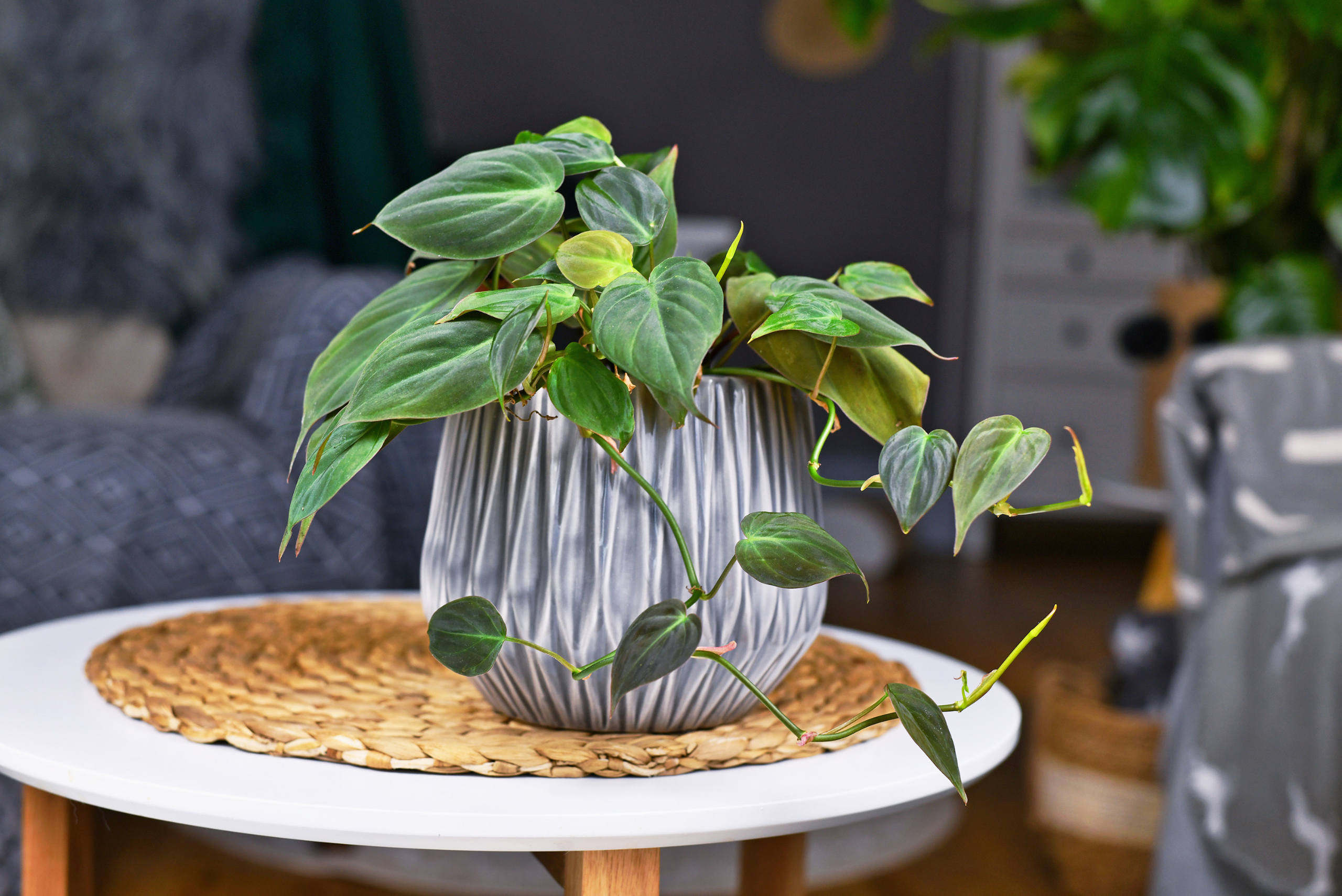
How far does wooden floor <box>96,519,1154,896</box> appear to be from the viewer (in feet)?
3.96

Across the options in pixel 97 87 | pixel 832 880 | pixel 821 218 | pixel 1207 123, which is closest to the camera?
pixel 832 880

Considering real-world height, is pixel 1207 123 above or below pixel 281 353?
above

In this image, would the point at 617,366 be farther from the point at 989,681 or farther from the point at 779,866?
the point at 779,866

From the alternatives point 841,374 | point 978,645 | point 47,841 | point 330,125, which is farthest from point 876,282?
point 978,645

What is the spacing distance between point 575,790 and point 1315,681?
839 mm

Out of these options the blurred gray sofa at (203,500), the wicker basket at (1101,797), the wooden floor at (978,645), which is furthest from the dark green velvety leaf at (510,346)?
the wicker basket at (1101,797)

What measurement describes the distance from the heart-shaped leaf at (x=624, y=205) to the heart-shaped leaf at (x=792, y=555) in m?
0.11

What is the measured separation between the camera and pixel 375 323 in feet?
1.43

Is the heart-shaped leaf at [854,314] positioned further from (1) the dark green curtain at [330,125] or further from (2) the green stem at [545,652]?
(1) the dark green curtain at [330,125]

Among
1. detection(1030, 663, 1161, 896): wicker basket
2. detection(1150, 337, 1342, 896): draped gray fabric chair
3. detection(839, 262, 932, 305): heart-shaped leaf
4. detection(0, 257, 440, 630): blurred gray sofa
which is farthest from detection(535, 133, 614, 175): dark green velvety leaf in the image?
detection(1030, 663, 1161, 896): wicker basket

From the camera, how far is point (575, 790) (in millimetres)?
385

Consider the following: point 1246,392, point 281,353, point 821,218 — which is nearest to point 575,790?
point 281,353

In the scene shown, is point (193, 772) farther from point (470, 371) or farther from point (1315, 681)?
point (1315, 681)

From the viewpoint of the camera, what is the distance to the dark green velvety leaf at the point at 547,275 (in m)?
0.40
